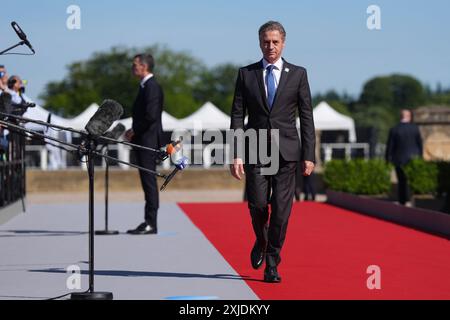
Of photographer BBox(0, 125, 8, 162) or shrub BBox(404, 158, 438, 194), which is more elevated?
photographer BBox(0, 125, 8, 162)

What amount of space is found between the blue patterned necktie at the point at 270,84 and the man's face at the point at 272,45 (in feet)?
0.23

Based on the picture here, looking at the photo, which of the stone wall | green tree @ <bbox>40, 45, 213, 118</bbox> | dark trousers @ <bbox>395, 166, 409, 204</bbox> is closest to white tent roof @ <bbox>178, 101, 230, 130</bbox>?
the stone wall

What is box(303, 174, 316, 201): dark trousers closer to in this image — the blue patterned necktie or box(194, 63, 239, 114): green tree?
the blue patterned necktie

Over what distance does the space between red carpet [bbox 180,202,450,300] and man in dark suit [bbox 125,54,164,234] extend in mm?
985

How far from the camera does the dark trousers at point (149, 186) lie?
41.2 ft

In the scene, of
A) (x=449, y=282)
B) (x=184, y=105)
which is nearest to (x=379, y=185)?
(x=449, y=282)

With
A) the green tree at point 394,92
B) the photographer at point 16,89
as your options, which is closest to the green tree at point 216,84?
the green tree at point 394,92

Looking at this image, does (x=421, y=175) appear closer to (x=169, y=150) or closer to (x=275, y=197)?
(x=275, y=197)

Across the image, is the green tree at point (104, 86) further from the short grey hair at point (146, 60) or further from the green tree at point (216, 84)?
the short grey hair at point (146, 60)

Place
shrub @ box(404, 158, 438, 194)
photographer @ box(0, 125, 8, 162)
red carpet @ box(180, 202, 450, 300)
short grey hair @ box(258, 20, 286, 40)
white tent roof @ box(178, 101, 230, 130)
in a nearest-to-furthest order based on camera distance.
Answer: red carpet @ box(180, 202, 450, 300)
short grey hair @ box(258, 20, 286, 40)
photographer @ box(0, 125, 8, 162)
shrub @ box(404, 158, 438, 194)
white tent roof @ box(178, 101, 230, 130)

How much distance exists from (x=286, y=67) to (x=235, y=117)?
1.81ft

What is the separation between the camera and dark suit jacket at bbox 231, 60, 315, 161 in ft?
27.2

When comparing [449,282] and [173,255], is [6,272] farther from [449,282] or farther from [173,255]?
[449,282]

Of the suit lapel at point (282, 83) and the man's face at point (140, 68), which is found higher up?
the man's face at point (140, 68)
